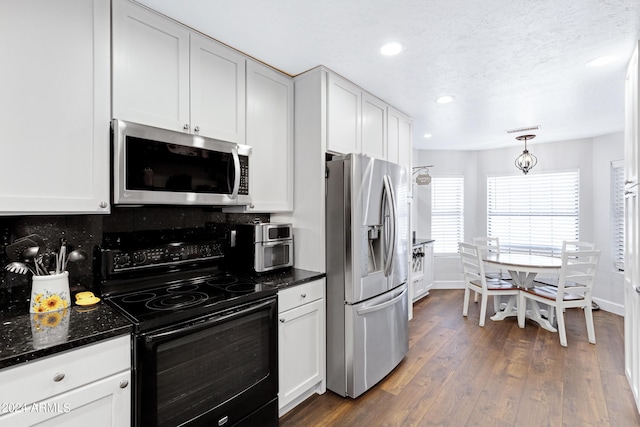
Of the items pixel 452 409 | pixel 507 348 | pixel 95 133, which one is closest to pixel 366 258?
pixel 452 409

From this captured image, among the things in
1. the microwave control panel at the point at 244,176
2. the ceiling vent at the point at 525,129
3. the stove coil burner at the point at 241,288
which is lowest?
the stove coil burner at the point at 241,288

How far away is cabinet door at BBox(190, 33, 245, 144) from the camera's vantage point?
1.98 meters

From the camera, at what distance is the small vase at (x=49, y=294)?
1463 millimetres

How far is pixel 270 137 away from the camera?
2.44 metres

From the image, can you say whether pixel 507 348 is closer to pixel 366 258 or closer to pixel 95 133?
pixel 366 258

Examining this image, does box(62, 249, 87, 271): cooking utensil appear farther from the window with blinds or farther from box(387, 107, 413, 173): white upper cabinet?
the window with blinds

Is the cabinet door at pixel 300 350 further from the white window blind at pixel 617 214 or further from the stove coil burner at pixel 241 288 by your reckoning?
the white window blind at pixel 617 214

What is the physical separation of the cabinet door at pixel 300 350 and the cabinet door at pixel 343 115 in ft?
4.22

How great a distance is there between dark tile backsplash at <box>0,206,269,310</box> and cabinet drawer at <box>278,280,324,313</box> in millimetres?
862

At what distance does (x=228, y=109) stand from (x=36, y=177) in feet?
3.70

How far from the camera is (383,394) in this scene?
2.42m

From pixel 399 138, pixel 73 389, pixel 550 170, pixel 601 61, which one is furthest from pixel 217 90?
pixel 550 170

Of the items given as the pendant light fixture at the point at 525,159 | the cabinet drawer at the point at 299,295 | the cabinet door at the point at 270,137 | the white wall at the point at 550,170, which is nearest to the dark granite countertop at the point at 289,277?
the cabinet drawer at the point at 299,295

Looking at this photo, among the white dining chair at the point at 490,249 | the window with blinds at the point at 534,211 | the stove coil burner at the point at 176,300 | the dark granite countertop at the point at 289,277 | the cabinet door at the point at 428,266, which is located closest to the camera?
the stove coil burner at the point at 176,300
